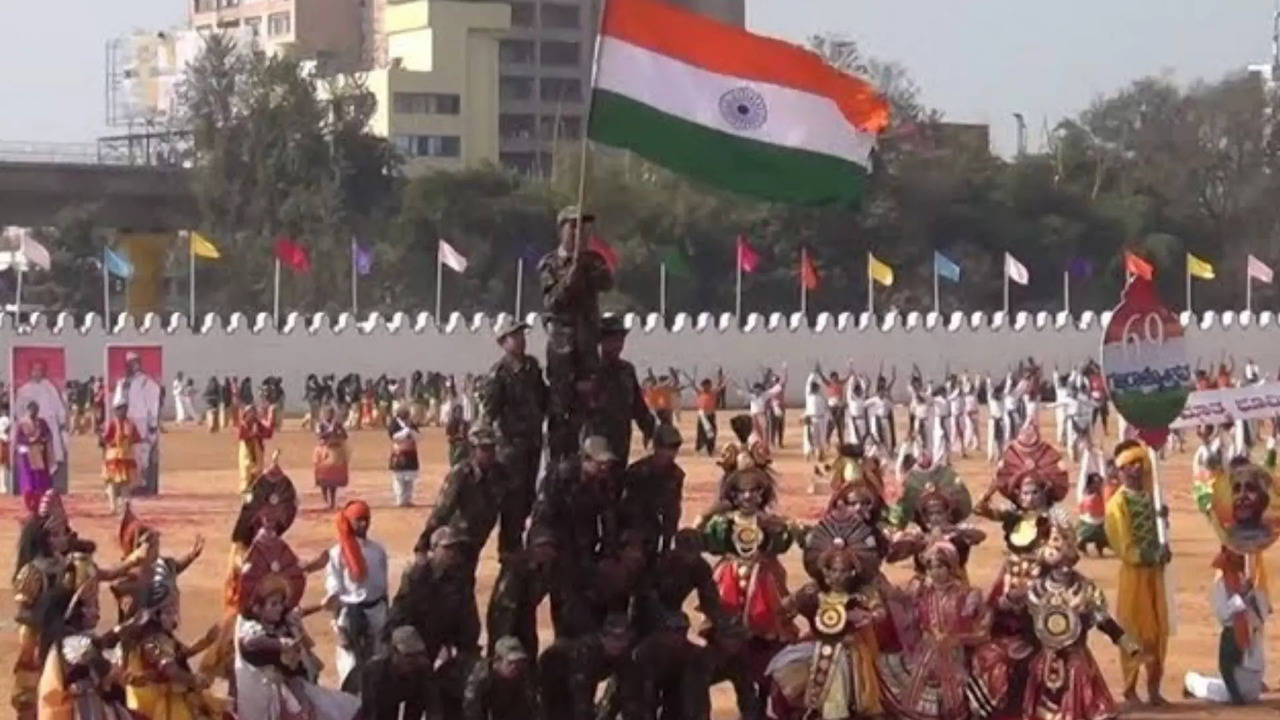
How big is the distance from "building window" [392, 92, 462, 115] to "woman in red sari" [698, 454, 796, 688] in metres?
81.3

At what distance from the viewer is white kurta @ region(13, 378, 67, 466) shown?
2861cm

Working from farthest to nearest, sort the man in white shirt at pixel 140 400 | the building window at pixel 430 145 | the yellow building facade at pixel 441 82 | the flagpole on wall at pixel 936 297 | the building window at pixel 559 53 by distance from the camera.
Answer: the building window at pixel 559 53 → the building window at pixel 430 145 → the yellow building facade at pixel 441 82 → the flagpole on wall at pixel 936 297 → the man in white shirt at pixel 140 400

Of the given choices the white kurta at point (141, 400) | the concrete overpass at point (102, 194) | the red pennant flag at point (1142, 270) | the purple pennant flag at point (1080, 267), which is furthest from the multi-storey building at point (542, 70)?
the white kurta at point (141, 400)

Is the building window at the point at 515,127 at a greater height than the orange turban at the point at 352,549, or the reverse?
the building window at the point at 515,127

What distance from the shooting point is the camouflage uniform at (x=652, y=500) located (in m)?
13.2

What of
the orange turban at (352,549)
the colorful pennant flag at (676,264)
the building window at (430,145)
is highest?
the building window at (430,145)

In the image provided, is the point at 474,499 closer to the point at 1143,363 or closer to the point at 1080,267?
the point at 1143,363

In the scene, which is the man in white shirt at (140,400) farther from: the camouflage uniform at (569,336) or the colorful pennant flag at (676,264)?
the colorful pennant flag at (676,264)

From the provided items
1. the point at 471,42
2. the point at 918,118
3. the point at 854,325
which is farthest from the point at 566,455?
the point at 471,42

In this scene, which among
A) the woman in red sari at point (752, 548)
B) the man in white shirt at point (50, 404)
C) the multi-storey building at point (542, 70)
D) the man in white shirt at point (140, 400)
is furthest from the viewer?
the multi-storey building at point (542, 70)

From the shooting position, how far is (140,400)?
30.3m

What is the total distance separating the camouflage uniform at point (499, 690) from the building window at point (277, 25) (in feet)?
342

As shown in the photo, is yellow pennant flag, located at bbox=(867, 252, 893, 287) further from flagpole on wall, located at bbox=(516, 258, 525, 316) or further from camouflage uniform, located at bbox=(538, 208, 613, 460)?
camouflage uniform, located at bbox=(538, 208, 613, 460)

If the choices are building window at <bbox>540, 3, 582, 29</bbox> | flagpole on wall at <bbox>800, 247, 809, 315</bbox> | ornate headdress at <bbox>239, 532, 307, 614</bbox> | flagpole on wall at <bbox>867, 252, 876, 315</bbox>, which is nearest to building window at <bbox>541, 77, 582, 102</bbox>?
building window at <bbox>540, 3, 582, 29</bbox>
